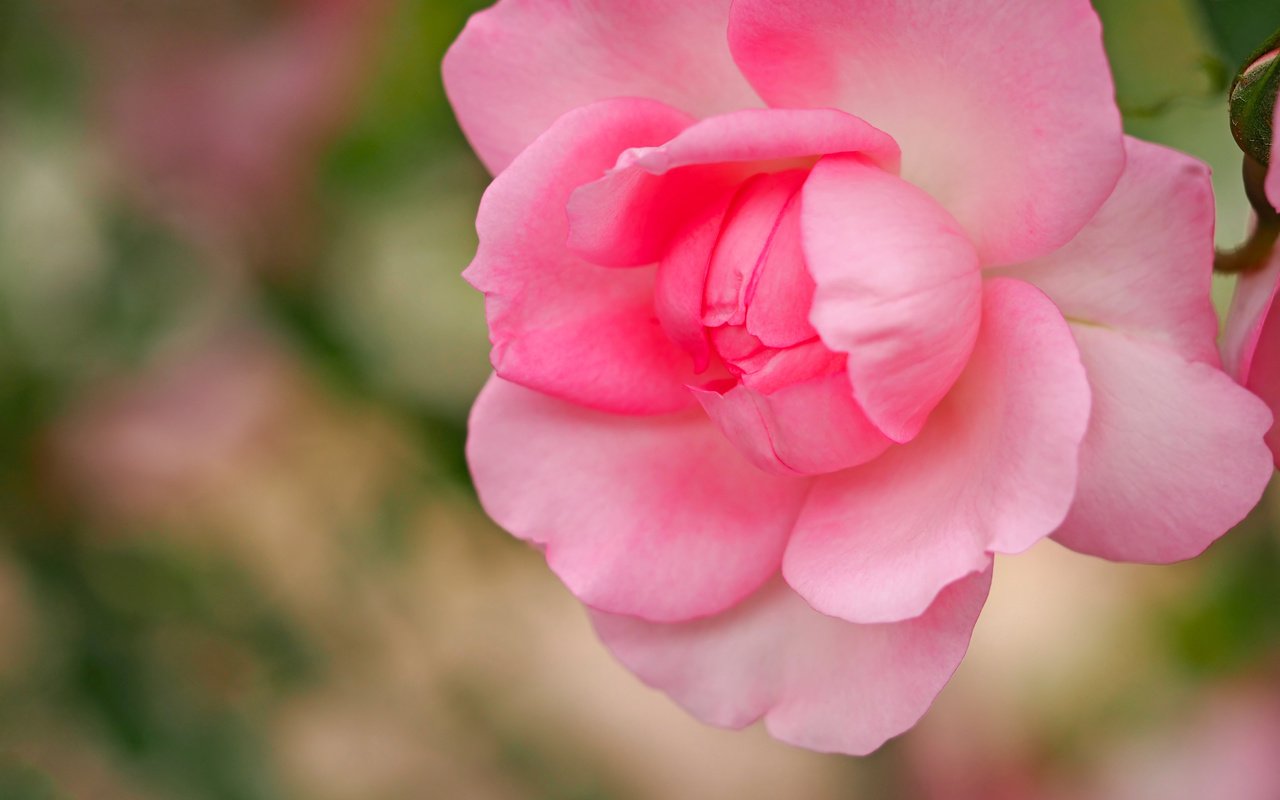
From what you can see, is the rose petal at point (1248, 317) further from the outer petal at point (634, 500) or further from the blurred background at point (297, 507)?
the blurred background at point (297, 507)

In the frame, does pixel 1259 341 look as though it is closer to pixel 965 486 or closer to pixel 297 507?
pixel 965 486

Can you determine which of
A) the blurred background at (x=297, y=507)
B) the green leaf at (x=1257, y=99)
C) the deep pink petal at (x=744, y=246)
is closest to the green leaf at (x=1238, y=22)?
the green leaf at (x=1257, y=99)

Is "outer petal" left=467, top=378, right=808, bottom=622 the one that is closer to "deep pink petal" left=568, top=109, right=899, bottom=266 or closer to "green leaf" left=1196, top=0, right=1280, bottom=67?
"deep pink petal" left=568, top=109, right=899, bottom=266

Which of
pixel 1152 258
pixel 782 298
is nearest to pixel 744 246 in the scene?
pixel 782 298

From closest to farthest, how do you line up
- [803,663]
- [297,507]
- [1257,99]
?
[1257,99] → [803,663] → [297,507]

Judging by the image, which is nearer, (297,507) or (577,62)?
(577,62)

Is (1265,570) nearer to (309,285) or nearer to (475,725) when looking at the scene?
(475,725)
